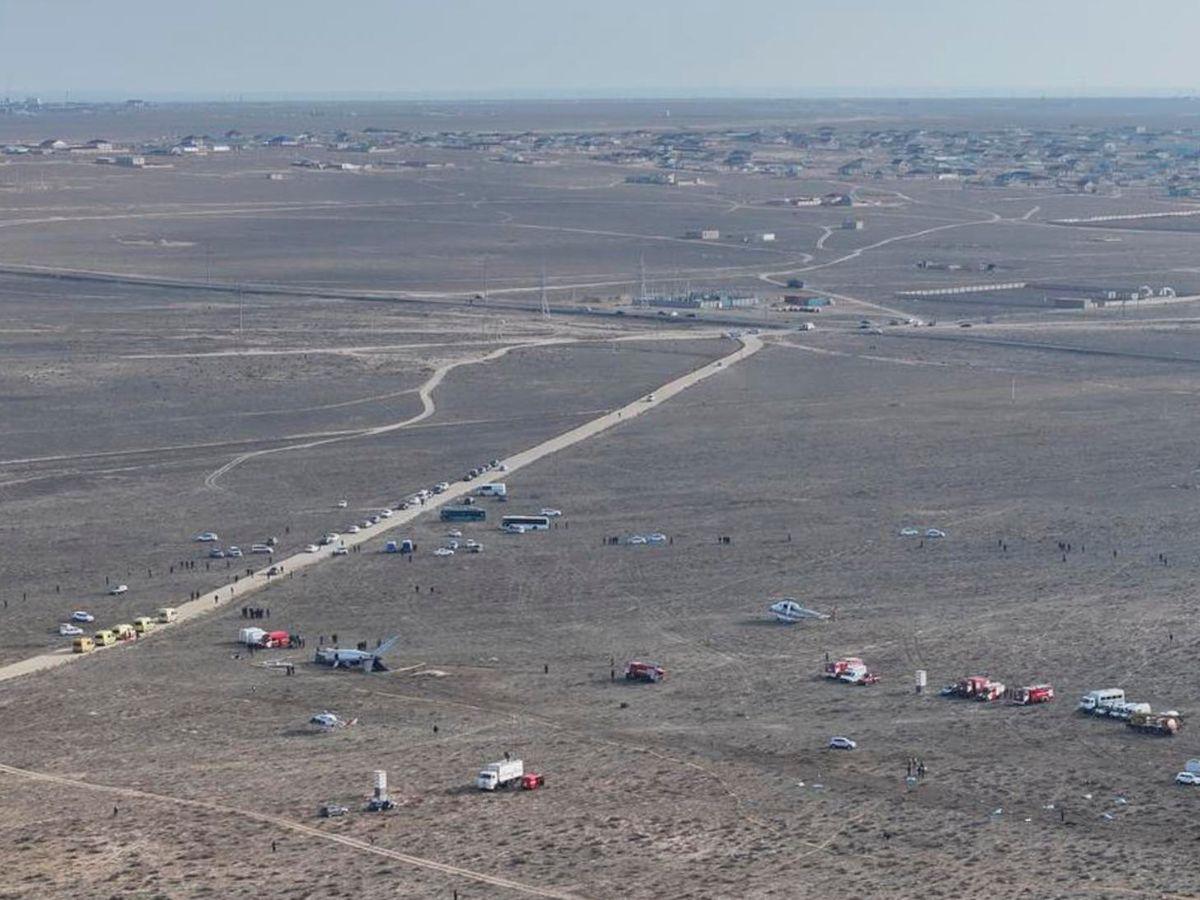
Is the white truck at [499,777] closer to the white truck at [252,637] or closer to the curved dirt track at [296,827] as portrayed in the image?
the curved dirt track at [296,827]

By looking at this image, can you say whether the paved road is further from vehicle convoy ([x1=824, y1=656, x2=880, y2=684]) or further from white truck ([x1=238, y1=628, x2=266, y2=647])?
vehicle convoy ([x1=824, y1=656, x2=880, y2=684])

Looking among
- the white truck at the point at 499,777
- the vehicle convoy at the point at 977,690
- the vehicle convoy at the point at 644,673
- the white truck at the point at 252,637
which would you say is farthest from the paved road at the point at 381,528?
the vehicle convoy at the point at 977,690

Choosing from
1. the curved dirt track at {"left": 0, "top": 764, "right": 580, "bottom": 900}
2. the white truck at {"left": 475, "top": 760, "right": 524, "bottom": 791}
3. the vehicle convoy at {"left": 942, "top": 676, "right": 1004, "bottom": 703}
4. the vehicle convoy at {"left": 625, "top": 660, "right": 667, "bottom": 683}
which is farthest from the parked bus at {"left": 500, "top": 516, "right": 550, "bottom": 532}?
the curved dirt track at {"left": 0, "top": 764, "right": 580, "bottom": 900}

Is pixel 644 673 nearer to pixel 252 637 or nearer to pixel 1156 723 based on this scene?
pixel 252 637

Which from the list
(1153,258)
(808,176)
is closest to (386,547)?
(1153,258)

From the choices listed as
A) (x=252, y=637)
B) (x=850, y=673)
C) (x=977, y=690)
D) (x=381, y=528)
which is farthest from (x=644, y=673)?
(x=381, y=528)
